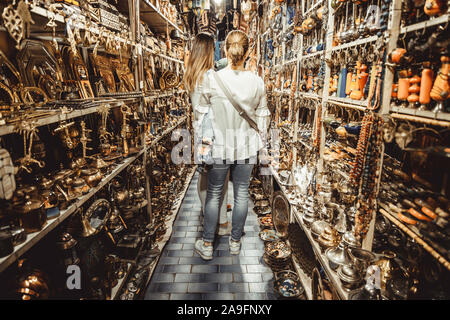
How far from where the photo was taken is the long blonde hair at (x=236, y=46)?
2162 millimetres

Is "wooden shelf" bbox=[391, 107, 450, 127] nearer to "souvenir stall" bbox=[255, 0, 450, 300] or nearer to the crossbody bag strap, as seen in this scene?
"souvenir stall" bbox=[255, 0, 450, 300]

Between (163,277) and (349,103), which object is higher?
(349,103)

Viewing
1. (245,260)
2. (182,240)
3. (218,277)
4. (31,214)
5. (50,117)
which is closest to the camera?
(31,214)

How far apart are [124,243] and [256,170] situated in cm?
301

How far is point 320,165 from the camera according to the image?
2.30m

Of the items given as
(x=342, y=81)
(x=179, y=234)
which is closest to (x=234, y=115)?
(x=342, y=81)

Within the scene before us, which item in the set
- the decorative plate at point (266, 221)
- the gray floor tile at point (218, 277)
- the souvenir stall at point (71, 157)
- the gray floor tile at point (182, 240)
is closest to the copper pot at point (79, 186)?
the souvenir stall at point (71, 157)

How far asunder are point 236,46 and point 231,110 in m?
0.51

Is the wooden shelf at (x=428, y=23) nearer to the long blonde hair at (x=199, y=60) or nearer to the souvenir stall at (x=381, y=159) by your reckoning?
the souvenir stall at (x=381, y=159)

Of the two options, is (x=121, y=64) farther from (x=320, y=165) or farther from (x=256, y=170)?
(x=256, y=170)

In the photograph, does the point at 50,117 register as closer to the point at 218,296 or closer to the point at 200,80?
the point at 200,80

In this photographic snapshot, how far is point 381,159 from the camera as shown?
144cm

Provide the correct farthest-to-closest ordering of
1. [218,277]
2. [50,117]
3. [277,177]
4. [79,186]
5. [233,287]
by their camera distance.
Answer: [277,177]
[218,277]
[233,287]
[79,186]
[50,117]
